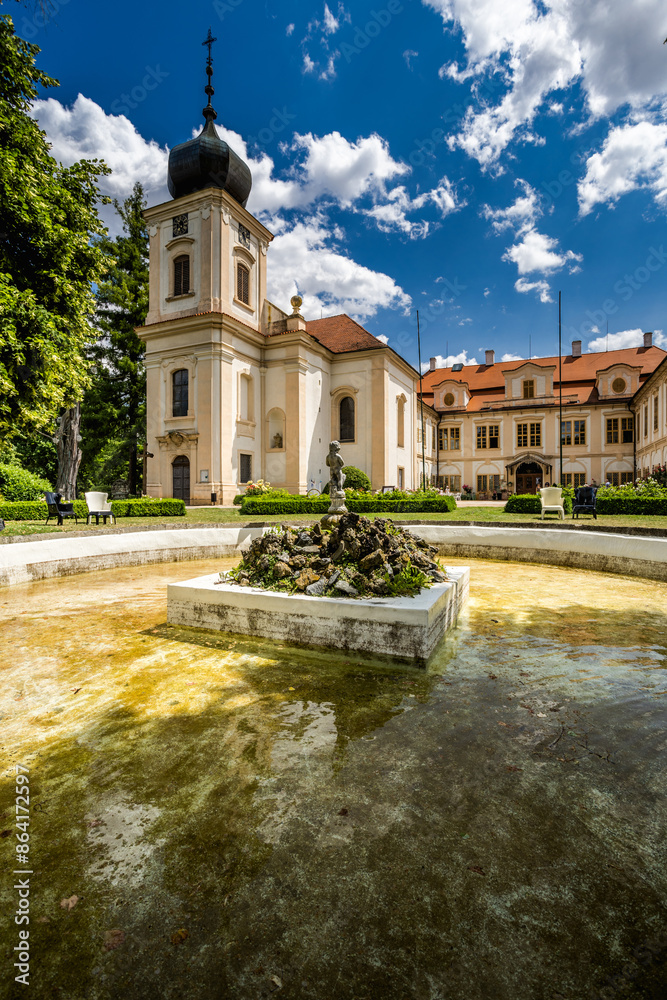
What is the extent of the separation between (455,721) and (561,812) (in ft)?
3.04

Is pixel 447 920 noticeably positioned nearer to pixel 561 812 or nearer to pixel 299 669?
pixel 561 812

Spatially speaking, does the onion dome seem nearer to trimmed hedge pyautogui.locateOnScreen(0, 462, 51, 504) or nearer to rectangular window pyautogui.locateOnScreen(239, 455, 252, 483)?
rectangular window pyautogui.locateOnScreen(239, 455, 252, 483)

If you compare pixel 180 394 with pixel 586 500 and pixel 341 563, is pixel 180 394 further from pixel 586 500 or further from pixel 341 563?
pixel 341 563

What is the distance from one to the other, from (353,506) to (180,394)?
44.3 ft

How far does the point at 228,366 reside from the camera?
24938 millimetres

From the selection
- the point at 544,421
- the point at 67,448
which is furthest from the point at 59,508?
the point at 544,421

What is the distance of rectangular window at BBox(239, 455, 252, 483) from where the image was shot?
26281mm

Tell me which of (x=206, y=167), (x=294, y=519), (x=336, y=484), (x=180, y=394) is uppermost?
(x=206, y=167)

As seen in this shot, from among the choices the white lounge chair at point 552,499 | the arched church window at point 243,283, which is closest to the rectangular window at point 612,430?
the white lounge chair at point 552,499

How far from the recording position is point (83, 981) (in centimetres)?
138

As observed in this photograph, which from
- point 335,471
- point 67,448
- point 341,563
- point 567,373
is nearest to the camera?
point 341,563

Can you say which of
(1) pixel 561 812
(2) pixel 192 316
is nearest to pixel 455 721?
(1) pixel 561 812

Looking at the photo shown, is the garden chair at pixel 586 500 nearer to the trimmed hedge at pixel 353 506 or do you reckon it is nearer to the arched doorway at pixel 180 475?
the trimmed hedge at pixel 353 506

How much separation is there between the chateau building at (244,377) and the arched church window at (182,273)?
3.1 inches
